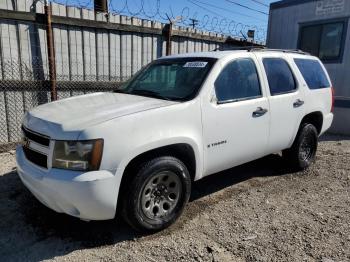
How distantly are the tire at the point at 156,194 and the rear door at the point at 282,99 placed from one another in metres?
1.62

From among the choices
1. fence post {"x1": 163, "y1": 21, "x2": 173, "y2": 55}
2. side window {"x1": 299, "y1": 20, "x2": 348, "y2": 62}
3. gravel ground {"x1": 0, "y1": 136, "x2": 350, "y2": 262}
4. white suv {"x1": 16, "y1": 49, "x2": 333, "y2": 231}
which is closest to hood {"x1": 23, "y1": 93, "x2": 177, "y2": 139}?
white suv {"x1": 16, "y1": 49, "x2": 333, "y2": 231}

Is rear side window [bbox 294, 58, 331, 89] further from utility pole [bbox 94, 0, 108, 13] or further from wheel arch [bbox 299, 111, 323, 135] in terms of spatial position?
utility pole [bbox 94, 0, 108, 13]

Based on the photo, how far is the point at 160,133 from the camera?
9.86 ft

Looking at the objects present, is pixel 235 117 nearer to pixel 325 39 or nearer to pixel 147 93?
pixel 147 93

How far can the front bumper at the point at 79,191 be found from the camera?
2.63 meters

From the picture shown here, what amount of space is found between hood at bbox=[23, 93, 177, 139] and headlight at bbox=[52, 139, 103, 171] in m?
0.08

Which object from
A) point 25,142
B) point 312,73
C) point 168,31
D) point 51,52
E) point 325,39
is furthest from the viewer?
point 325,39

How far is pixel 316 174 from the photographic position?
508 centimetres

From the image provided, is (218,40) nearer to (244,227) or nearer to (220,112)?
(220,112)

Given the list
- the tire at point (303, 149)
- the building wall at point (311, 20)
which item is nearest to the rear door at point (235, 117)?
the tire at point (303, 149)

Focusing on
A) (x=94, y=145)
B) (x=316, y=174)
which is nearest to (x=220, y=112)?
(x=94, y=145)

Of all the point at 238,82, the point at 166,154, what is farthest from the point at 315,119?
the point at 166,154

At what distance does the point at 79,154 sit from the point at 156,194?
936 mm

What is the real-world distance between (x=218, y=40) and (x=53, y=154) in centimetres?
774
